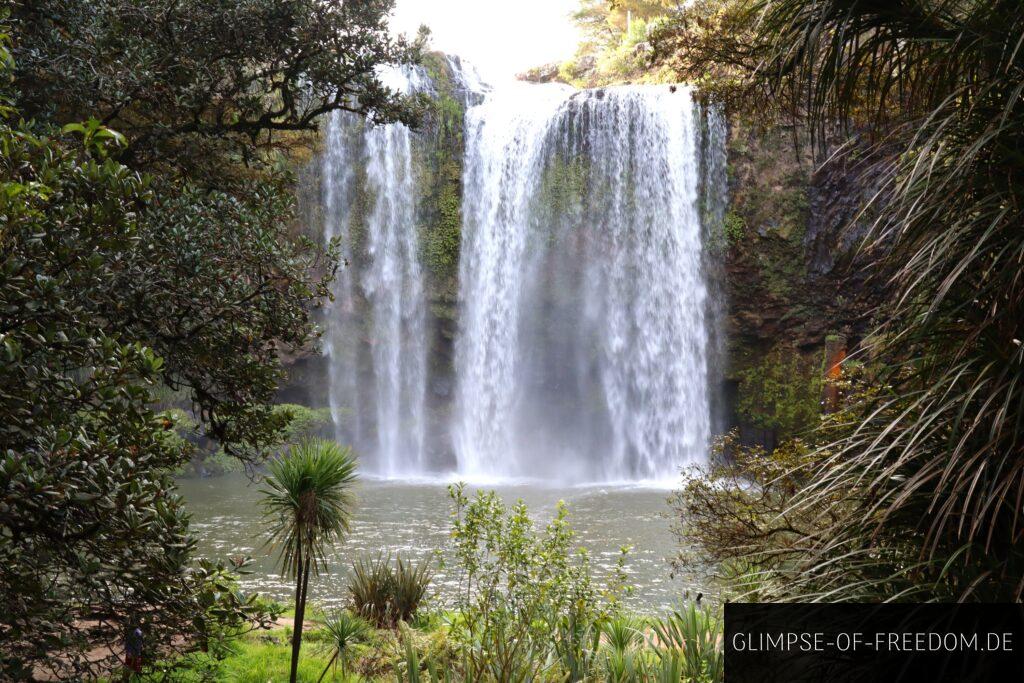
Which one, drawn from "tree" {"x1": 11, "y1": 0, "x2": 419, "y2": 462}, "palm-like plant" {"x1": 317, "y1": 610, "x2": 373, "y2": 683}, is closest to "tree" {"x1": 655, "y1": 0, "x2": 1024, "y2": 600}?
"tree" {"x1": 11, "y1": 0, "x2": 419, "y2": 462}

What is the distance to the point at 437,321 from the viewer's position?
25969mm

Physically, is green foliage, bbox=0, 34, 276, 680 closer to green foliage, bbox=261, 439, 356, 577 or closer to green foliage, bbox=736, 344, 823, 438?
green foliage, bbox=261, 439, 356, 577

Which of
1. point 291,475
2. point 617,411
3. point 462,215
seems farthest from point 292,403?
point 291,475

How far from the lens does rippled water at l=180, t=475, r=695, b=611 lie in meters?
10.9

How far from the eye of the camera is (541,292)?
83.3 ft

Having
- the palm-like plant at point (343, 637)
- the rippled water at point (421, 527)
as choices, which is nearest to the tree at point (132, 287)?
the palm-like plant at point (343, 637)

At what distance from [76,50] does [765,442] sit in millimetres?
20658

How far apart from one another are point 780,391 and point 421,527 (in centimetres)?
1224

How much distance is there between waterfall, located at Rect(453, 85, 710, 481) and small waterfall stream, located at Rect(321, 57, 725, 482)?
0.05 m

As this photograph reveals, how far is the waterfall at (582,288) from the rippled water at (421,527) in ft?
12.9

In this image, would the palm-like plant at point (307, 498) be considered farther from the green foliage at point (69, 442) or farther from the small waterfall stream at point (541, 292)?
the small waterfall stream at point (541, 292)

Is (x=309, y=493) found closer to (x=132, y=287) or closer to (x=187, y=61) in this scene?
(x=132, y=287)

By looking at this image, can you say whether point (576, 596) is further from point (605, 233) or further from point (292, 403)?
point (292, 403)

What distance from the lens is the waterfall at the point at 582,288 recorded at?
23.5 m
